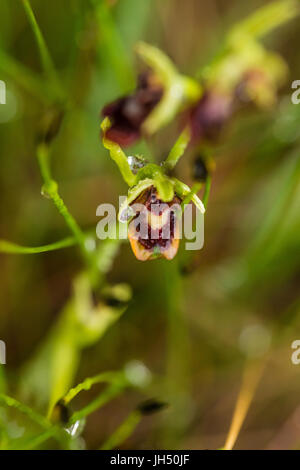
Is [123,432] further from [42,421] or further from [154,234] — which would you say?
[154,234]

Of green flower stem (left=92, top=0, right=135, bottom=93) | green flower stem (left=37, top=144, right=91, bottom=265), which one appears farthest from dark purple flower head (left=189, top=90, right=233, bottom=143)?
green flower stem (left=92, top=0, right=135, bottom=93)

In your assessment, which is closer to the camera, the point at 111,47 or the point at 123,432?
the point at 111,47

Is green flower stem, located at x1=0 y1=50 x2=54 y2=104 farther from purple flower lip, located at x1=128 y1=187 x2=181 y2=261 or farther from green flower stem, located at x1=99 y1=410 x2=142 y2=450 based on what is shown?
green flower stem, located at x1=99 y1=410 x2=142 y2=450

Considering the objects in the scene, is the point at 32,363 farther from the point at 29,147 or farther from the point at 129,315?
the point at 29,147

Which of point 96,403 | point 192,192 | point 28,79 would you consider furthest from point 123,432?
point 28,79

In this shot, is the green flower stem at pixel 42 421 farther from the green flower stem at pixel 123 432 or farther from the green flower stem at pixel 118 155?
the green flower stem at pixel 118 155
